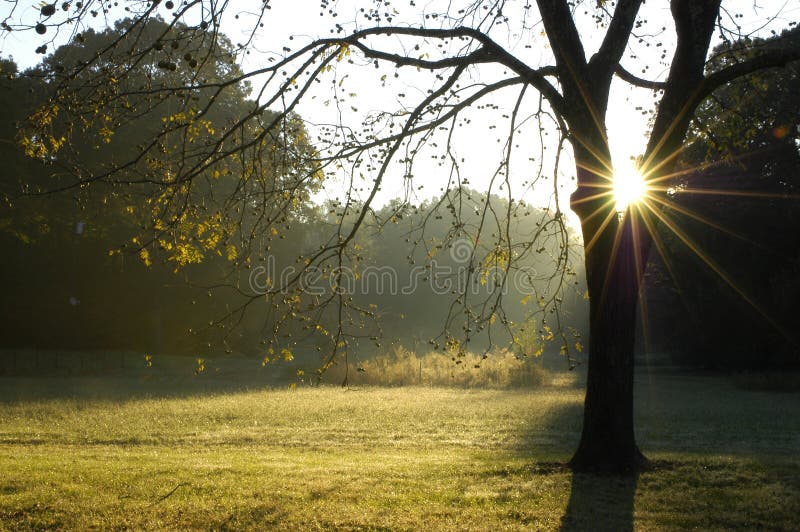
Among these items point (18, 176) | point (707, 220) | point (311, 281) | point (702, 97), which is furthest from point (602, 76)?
point (18, 176)

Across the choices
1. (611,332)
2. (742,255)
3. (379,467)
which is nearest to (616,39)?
(611,332)

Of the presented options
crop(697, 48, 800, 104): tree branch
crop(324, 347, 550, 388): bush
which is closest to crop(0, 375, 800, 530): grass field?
crop(697, 48, 800, 104): tree branch

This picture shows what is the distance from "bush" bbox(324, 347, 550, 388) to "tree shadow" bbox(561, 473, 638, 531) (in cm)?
1878

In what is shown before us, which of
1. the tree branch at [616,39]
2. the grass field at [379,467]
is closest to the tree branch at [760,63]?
the tree branch at [616,39]

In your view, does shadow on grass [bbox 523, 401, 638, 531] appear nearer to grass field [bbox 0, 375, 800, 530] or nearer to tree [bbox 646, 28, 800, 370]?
grass field [bbox 0, 375, 800, 530]

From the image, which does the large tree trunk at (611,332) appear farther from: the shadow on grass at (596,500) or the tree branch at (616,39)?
the tree branch at (616,39)

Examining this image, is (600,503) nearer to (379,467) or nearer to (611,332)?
(611,332)

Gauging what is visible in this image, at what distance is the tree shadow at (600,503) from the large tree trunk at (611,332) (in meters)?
0.34

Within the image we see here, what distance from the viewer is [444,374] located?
28.6 meters

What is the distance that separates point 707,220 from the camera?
2627 centimetres

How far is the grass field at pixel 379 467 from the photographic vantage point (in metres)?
6.60

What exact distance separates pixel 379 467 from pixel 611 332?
337 centimetres

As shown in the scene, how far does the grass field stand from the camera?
21.7 ft

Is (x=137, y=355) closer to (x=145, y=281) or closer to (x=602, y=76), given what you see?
(x=145, y=281)
